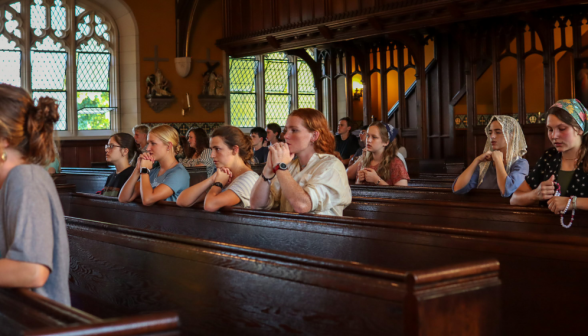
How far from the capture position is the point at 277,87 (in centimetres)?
1355

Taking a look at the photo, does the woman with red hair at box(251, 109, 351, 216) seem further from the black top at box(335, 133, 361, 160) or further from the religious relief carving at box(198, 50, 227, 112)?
the religious relief carving at box(198, 50, 227, 112)

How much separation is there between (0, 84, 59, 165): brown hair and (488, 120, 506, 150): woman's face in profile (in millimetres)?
3210

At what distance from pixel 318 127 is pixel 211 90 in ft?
29.8

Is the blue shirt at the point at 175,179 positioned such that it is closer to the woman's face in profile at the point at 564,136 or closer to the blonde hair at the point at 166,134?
the blonde hair at the point at 166,134

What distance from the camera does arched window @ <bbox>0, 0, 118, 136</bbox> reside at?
10969mm

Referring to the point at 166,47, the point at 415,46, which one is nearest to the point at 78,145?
the point at 166,47

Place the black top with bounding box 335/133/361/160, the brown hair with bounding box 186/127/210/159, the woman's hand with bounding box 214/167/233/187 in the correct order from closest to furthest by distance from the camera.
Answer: the woman's hand with bounding box 214/167/233/187
the brown hair with bounding box 186/127/210/159
the black top with bounding box 335/133/361/160

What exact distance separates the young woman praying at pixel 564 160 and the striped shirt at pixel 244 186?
56.8 inches

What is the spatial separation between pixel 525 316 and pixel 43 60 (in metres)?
10.8

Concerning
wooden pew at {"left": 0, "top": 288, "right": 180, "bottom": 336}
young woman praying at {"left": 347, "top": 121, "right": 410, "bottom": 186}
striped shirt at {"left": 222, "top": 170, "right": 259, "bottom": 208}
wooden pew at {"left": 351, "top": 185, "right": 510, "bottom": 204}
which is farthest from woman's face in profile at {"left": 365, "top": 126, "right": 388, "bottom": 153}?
wooden pew at {"left": 0, "top": 288, "right": 180, "bottom": 336}

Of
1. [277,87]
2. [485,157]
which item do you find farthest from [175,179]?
[277,87]

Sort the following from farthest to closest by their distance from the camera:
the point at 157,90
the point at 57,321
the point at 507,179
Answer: the point at 157,90
the point at 507,179
the point at 57,321

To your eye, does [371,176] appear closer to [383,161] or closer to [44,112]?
[383,161]

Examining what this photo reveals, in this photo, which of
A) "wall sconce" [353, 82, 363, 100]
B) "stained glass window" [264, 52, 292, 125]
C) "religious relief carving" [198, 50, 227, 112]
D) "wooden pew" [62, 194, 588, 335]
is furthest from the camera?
"stained glass window" [264, 52, 292, 125]
